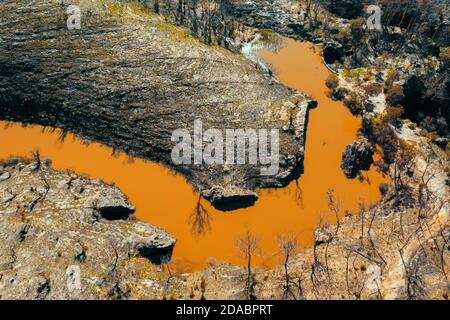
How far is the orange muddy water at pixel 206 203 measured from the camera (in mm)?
40812

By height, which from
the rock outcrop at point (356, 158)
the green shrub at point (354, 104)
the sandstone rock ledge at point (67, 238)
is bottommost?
the sandstone rock ledge at point (67, 238)

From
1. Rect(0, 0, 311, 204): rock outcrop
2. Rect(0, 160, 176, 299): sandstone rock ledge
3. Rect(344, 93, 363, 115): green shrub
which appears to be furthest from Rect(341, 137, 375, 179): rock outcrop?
Rect(0, 160, 176, 299): sandstone rock ledge

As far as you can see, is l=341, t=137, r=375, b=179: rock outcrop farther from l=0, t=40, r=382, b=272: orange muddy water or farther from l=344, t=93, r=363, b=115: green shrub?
l=344, t=93, r=363, b=115: green shrub

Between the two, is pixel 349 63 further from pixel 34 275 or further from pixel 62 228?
pixel 34 275

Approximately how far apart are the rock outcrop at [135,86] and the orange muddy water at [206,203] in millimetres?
1653

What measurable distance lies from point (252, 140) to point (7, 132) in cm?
3021

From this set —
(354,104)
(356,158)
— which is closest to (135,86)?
(354,104)

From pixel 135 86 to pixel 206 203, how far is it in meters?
19.4

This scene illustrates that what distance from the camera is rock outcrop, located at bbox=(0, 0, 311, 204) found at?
159ft

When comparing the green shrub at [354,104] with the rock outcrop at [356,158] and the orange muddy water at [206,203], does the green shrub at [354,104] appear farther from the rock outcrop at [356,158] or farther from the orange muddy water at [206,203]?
the rock outcrop at [356,158]

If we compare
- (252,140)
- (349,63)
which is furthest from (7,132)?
(349,63)

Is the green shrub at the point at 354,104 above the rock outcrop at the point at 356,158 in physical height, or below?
above

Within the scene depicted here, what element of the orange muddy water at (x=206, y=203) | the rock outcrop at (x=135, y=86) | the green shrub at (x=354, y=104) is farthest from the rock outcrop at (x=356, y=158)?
the green shrub at (x=354, y=104)

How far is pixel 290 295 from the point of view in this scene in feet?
112
